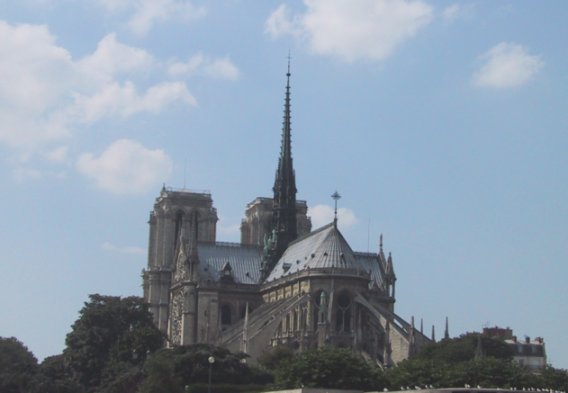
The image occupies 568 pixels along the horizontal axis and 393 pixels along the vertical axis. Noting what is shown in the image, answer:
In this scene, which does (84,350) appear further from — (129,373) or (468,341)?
(468,341)

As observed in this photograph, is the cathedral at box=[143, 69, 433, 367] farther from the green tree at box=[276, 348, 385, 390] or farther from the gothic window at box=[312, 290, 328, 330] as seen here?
the green tree at box=[276, 348, 385, 390]

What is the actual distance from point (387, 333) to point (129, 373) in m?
30.5

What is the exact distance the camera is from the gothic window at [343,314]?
429 ft

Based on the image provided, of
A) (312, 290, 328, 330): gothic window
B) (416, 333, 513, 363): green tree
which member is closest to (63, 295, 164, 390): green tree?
(312, 290, 328, 330): gothic window

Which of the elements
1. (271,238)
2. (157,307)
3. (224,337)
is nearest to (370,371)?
(224,337)

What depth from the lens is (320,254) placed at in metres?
136

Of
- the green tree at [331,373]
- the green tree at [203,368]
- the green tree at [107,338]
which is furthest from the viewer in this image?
the green tree at [107,338]

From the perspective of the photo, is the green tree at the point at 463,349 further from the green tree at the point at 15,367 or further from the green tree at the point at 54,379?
the green tree at the point at 15,367

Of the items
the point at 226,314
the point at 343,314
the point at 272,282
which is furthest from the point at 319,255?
the point at 226,314

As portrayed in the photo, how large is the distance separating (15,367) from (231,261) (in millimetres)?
35061

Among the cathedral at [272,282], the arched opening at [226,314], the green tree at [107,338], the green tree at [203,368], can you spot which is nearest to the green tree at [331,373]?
the green tree at [203,368]

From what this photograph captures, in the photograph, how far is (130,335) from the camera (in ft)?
398

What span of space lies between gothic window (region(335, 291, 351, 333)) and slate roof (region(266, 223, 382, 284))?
3.12m

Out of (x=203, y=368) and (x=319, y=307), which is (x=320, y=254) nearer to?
(x=319, y=307)
